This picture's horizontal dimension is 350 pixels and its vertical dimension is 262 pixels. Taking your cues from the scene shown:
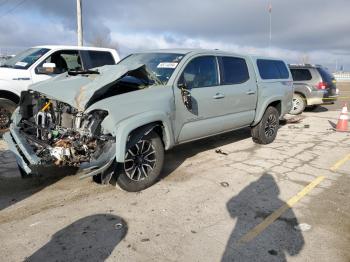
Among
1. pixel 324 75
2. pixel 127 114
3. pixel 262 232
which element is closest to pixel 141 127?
pixel 127 114

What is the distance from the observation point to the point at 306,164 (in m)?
6.34

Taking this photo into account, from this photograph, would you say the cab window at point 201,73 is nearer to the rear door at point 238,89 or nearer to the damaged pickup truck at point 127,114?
the damaged pickup truck at point 127,114

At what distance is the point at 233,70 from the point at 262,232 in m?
3.52

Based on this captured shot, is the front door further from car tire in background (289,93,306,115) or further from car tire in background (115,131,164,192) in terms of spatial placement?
car tire in background (289,93,306,115)

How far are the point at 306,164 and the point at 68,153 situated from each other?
4.28 meters

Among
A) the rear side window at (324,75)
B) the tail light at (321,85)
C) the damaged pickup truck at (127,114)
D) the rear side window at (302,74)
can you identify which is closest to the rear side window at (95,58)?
the damaged pickup truck at (127,114)

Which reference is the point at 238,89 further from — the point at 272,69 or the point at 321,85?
the point at 321,85

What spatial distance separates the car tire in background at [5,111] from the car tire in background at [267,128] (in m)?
5.34

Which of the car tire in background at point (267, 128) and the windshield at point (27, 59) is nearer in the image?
the car tire in background at point (267, 128)

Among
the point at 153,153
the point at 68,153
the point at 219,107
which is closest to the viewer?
the point at 68,153

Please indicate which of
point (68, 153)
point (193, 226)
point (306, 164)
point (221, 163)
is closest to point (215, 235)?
point (193, 226)

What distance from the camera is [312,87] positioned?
42.0ft

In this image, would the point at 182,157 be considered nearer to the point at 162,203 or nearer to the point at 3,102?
→ the point at 162,203

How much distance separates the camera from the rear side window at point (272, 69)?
7426mm
